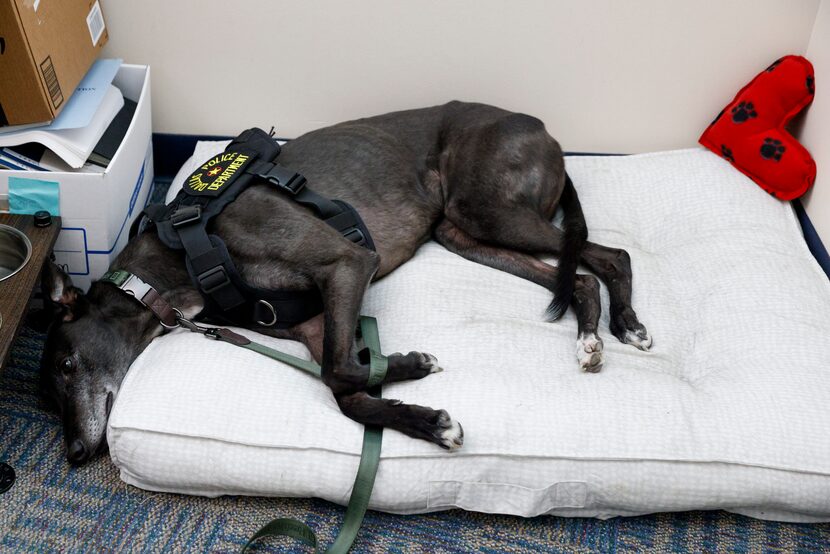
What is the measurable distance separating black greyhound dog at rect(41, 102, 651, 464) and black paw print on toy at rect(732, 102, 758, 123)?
29.0 inches

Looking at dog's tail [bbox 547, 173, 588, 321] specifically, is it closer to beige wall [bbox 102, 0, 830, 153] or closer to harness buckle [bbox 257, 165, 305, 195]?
beige wall [bbox 102, 0, 830, 153]

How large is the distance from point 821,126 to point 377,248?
5.34ft

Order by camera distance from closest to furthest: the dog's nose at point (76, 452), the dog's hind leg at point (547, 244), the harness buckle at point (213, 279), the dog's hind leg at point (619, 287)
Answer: the dog's nose at point (76, 452), the harness buckle at point (213, 279), the dog's hind leg at point (619, 287), the dog's hind leg at point (547, 244)

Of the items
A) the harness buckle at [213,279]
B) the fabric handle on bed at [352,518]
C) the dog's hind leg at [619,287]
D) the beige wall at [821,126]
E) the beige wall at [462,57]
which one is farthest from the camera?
the beige wall at [462,57]

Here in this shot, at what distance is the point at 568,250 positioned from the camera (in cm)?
246

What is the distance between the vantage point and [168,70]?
10.0 feet

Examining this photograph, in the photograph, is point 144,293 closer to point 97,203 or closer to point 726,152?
point 97,203

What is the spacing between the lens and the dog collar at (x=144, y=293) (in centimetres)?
216

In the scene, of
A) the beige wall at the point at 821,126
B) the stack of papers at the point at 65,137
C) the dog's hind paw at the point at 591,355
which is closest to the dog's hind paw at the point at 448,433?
the dog's hind paw at the point at 591,355

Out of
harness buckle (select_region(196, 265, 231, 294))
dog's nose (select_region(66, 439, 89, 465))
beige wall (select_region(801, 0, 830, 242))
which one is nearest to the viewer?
dog's nose (select_region(66, 439, 89, 465))

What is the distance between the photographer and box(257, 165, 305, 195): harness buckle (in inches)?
90.7

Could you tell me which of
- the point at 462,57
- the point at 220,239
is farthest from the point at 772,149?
the point at 220,239

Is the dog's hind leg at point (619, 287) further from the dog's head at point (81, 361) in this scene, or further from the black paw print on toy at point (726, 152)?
the dog's head at point (81, 361)

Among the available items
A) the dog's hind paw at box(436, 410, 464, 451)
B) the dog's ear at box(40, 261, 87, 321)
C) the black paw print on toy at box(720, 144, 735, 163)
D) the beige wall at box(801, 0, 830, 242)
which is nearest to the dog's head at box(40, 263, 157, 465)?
the dog's ear at box(40, 261, 87, 321)
